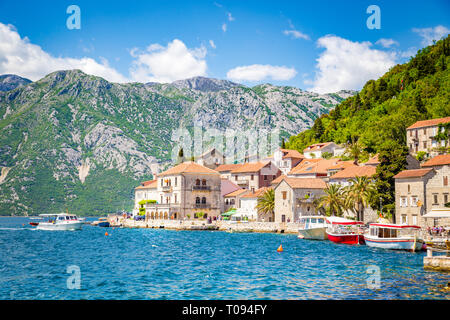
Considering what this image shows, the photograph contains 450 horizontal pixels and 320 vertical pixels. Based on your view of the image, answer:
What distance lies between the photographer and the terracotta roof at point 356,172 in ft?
223

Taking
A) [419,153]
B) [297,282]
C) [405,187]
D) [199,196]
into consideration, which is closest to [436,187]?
[405,187]

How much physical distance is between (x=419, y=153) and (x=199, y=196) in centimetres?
4295

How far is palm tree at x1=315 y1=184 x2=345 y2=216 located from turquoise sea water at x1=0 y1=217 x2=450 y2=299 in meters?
24.0

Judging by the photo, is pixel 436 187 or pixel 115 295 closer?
pixel 115 295

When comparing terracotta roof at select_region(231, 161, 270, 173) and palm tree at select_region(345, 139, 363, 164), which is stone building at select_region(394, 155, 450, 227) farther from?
terracotta roof at select_region(231, 161, 270, 173)

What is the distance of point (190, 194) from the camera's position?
91250 millimetres

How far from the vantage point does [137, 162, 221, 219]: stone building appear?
90.6m

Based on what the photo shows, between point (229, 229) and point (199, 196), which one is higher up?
point (199, 196)

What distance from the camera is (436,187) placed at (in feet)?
169

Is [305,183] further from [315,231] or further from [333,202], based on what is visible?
[315,231]

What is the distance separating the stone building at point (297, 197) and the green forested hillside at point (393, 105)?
19118 millimetres

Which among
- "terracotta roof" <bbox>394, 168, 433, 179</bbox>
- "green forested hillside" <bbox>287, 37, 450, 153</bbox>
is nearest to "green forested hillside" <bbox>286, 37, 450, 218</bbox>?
"green forested hillside" <bbox>287, 37, 450, 153</bbox>

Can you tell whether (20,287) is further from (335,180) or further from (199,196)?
(199,196)

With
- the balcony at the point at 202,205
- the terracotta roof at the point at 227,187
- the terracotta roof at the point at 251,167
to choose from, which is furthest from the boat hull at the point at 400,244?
the terracotta roof at the point at 251,167
